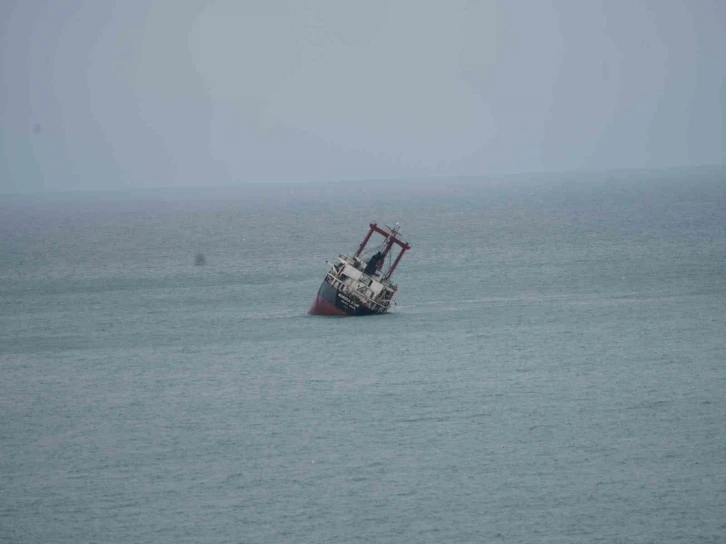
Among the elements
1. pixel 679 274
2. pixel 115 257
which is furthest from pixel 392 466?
pixel 115 257

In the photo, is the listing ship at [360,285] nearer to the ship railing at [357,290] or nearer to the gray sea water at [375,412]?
the ship railing at [357,290]

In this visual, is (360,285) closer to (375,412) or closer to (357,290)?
(357,290)

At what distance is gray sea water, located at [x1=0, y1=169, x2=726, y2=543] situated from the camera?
4403cm

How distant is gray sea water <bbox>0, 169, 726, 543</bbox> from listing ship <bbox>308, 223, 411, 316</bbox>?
3.92ft

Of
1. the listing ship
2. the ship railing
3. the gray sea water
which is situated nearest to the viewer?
the gray sea water

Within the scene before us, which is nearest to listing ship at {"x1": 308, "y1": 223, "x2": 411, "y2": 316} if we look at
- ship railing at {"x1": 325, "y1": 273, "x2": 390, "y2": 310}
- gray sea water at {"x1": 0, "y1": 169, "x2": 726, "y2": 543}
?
ship railing at {"x1": 325, "y1": 273, "x2": 390, "y2": 310}

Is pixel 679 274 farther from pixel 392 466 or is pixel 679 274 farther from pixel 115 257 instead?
pixel 115 257

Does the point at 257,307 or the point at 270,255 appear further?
the point at 270,255

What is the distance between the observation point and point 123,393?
64688mm

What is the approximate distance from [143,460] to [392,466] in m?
10.8

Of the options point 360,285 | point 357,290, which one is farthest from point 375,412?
point 357,290

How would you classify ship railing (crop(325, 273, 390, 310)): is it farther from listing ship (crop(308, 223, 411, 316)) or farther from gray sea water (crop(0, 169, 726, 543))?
gray sea water (crop(0, 169, 726, 543))

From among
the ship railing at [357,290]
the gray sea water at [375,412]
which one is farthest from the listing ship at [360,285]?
the gray sea water at [375,412]

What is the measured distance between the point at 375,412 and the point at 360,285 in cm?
2324
